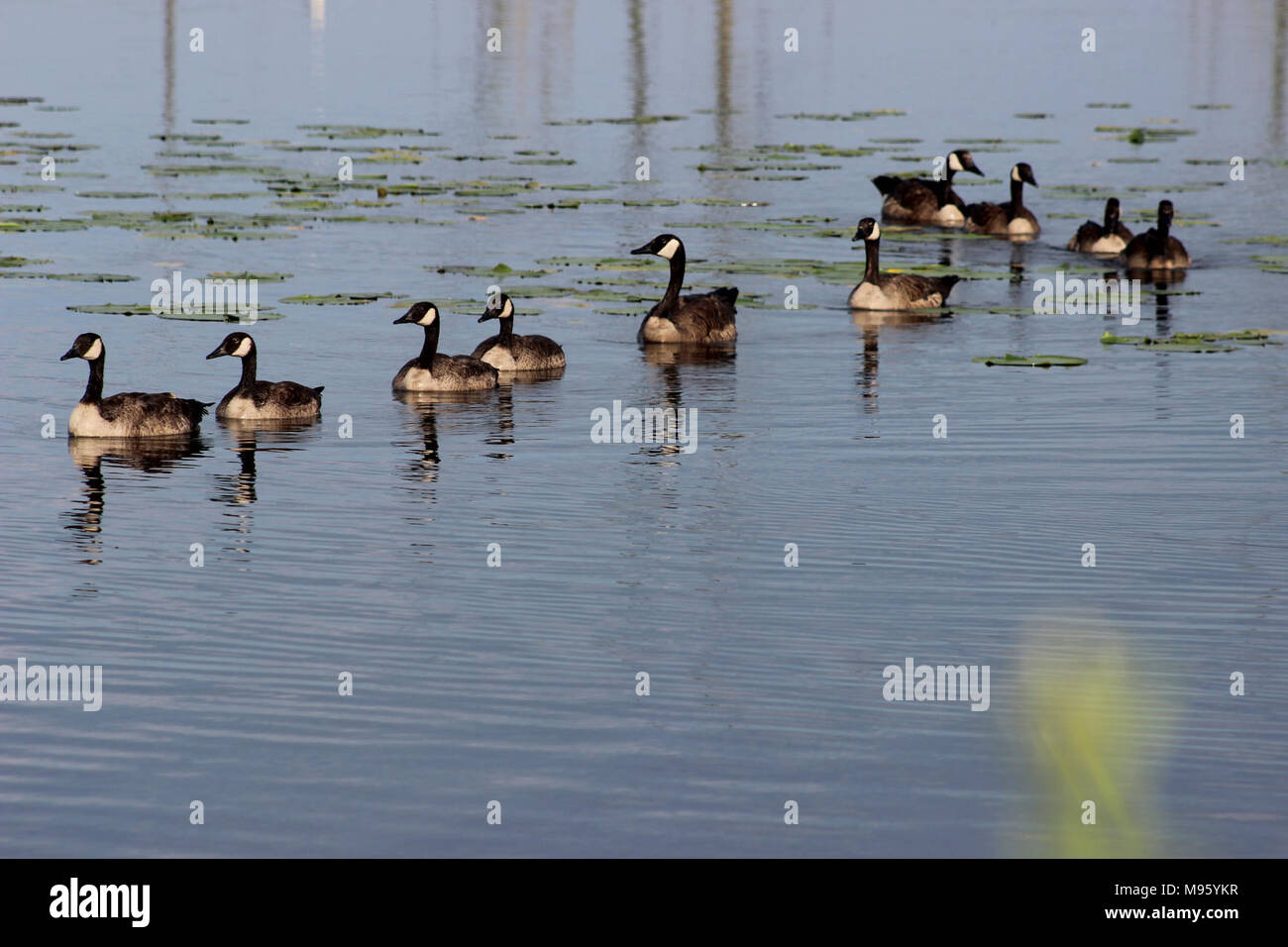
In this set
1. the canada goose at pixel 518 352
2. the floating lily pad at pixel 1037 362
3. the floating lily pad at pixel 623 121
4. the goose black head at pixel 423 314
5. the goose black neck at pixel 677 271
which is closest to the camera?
the goose black head at pixel 423 314

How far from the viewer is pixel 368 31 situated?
8475 cm

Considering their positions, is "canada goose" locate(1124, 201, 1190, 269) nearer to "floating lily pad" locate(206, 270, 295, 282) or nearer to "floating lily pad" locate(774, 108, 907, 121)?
"floating lily pad" locate(206, 270, 295, 282)

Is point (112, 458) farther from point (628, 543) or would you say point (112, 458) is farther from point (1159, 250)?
point (1159, 250)

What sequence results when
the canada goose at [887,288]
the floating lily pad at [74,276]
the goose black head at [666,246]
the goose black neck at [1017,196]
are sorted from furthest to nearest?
the goose black neck at [1017,196], the canada goose at [887,288], the floating lily pad at [74,276], the goose black head at [666,246]

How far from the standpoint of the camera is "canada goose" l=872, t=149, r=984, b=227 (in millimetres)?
39562

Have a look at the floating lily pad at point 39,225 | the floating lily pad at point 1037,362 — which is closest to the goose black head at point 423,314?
the floating lily pad at point 1037,362

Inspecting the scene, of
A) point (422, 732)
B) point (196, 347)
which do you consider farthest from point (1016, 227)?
point (422, 732)

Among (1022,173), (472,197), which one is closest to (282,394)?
(472,197)

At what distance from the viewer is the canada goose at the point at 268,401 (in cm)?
2180

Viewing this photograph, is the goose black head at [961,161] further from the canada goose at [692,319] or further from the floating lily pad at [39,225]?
the floating lily pad at [39,225]

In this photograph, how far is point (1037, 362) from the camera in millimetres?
25578

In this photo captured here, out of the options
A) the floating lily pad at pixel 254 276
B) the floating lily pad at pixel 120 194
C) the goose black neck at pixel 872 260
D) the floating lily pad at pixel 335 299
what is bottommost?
the floating lily pad at pixel 335 299

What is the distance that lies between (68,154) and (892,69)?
35.2m

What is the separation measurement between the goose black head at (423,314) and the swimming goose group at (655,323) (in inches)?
0.7
